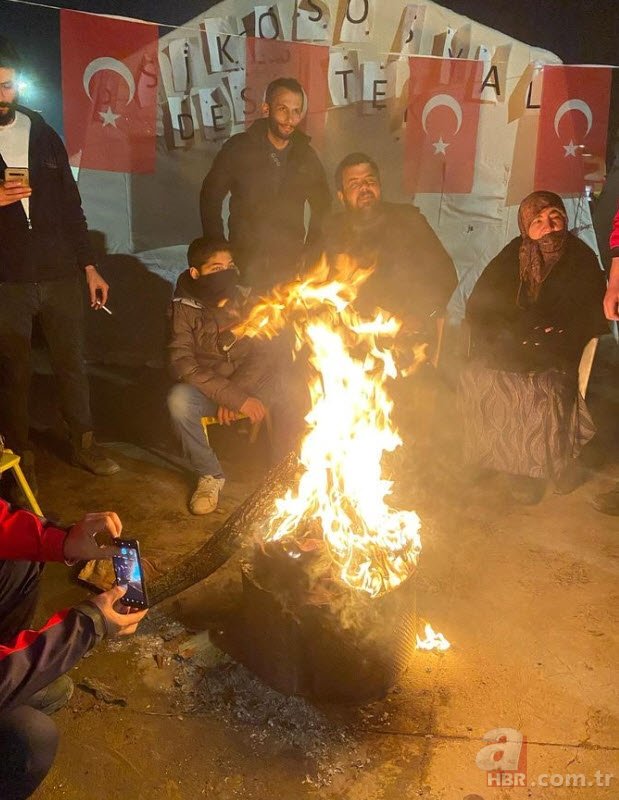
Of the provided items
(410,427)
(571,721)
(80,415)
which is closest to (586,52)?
(410,427)

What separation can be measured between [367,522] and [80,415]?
3236 millimetres

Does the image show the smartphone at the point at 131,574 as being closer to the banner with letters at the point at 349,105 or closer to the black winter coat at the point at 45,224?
the black winter coat at the point at 45,224

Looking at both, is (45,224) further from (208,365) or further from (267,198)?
(267,198)

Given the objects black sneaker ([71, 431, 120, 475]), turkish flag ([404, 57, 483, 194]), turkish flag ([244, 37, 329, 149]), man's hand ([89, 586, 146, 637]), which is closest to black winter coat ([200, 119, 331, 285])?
turkish flag ([244, 37, 329, 149])

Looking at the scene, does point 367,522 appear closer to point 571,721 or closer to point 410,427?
point 571,721

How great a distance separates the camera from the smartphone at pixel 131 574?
256 cm

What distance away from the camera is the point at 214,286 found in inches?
211

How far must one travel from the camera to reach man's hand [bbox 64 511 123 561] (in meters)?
2.79

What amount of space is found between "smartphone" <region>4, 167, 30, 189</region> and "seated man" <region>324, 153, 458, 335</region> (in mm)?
2590

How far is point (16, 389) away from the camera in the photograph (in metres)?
5.39

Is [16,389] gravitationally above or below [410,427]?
above

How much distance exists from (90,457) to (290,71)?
4.51m

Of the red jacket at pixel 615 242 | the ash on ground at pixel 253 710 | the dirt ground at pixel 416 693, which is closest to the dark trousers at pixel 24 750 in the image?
the dirt ground at pixel 416 693

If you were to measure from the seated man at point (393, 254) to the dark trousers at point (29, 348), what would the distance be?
7.70 feet
